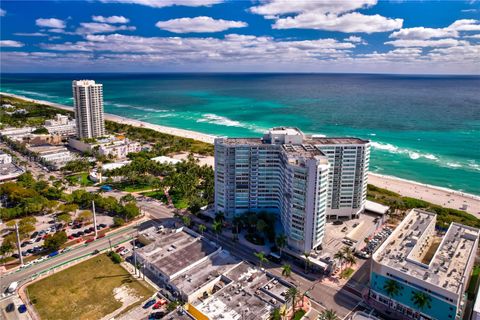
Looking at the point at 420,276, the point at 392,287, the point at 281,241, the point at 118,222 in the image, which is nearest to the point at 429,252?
the point at 420,276

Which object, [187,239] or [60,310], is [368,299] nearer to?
[187,239]

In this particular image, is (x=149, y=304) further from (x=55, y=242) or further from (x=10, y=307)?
(x=55, y=242)

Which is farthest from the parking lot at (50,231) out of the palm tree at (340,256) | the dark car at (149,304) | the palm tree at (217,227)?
the palm tree at (340,256)

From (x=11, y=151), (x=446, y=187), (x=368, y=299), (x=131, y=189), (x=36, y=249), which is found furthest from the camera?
(x=11, y=151)

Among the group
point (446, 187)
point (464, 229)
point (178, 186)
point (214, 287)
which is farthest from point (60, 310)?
point (446, 187)

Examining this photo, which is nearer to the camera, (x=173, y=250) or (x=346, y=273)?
(x=346, y=273)

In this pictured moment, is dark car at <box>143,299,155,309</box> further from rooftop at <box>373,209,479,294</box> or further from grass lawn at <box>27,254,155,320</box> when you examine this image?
rooftop at <box>373,209,479,294</box>

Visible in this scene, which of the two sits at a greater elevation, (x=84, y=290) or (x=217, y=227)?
(x=217, y=227)
